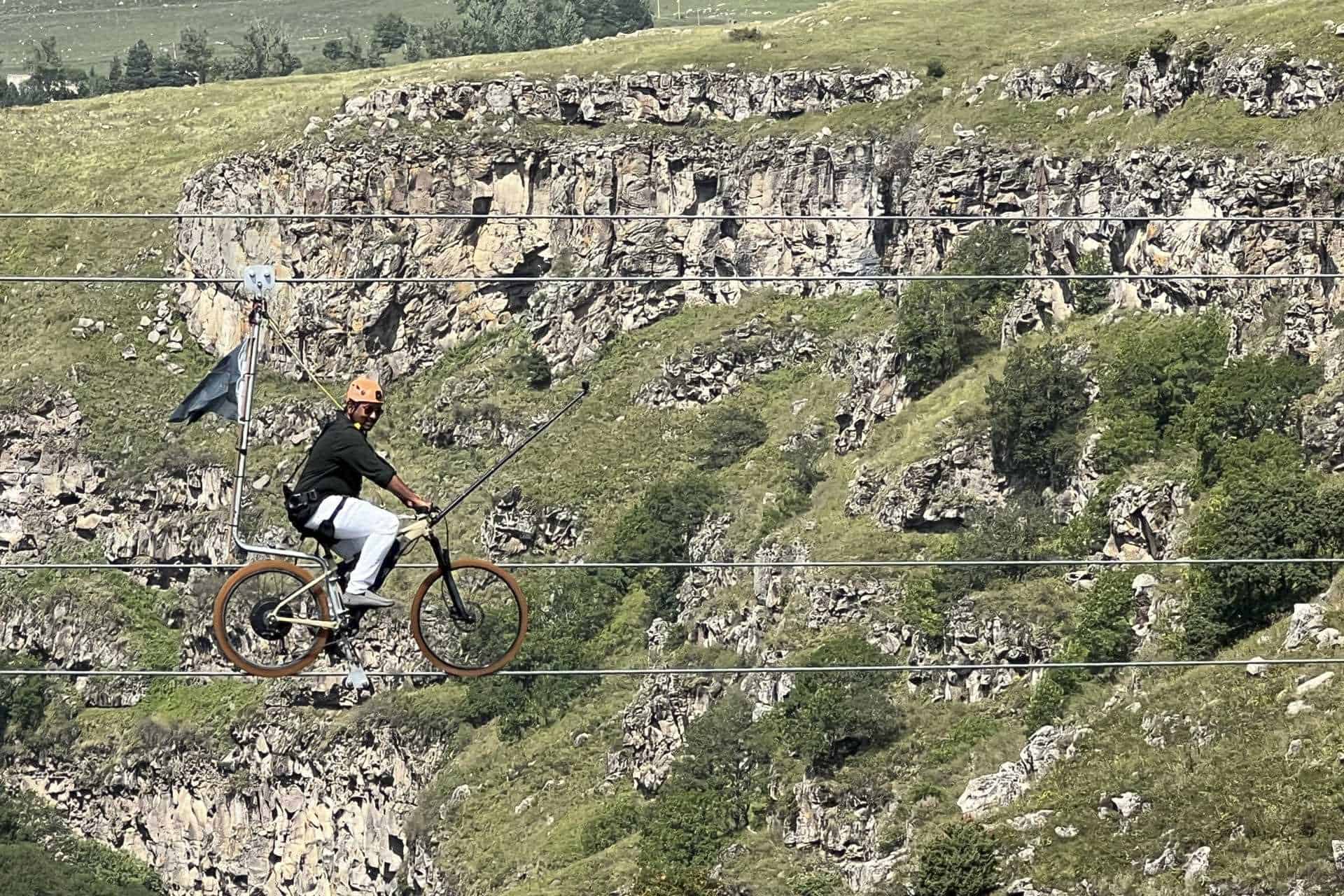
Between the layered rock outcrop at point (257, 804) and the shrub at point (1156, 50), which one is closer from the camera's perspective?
the shrub at point (1156, 50)

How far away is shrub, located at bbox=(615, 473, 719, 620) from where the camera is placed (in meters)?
125

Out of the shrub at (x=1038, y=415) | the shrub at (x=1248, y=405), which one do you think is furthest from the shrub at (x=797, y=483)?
the shrub at (x=1248, y=405)

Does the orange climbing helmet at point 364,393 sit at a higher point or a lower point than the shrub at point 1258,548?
higher

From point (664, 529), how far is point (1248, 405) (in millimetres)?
40544

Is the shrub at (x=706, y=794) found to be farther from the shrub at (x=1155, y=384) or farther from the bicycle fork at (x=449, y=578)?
the bicycle fork at (x=449, y=578)

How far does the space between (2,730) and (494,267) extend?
43.1m

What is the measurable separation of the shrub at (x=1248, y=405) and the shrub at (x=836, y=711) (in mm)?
16687

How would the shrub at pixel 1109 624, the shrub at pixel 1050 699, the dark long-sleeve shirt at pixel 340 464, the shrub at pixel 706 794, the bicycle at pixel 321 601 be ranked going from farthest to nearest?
1. the shrub at pixel 706 794
2. the shrub at pixel 1109 624
3. the shrub at pixel 1050 699
4. the bicycle at pixel 321 601
5. the dark long-sleeve shirt at pixel 340 464

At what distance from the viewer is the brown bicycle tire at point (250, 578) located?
963 inches

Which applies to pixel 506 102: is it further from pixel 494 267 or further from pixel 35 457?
pixel 35 457

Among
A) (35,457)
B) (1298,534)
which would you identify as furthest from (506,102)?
(1298,534)

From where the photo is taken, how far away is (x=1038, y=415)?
10625 centimetres

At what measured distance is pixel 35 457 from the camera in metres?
155

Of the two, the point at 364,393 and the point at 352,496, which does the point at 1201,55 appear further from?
the point at 352,496
